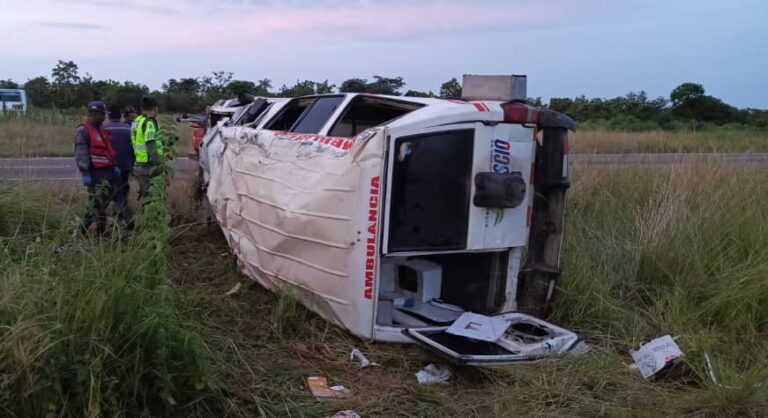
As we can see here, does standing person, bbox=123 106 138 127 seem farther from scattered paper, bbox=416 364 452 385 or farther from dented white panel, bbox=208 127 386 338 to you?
scattered paper, bbox=416 364 452 385

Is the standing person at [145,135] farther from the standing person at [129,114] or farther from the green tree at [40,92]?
the green tree at [40,92]

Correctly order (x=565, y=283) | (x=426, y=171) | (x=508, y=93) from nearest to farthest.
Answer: (x=426, y=171) → (x=508, y=93) → (x=565, y=283)

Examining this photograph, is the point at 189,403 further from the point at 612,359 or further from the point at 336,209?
the point at 612,359

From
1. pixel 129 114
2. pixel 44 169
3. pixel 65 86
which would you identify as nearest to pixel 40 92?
pixel 65 86

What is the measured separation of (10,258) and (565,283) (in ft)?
12.6

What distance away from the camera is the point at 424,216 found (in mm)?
4684

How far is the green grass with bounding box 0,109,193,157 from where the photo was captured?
16.8 metres

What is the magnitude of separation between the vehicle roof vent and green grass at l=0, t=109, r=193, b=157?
35.7 feet

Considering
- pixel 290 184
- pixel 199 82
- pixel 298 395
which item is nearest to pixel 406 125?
pixel 290 184

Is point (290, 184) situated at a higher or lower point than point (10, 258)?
higher

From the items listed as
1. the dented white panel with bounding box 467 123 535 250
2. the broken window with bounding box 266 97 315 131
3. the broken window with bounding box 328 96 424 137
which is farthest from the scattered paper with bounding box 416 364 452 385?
the broken window with bounding box 266 97 315 131

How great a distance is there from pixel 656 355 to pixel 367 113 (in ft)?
10.6

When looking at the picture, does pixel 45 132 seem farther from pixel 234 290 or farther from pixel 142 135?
pixel 234 290

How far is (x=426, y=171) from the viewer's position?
15.3ft
